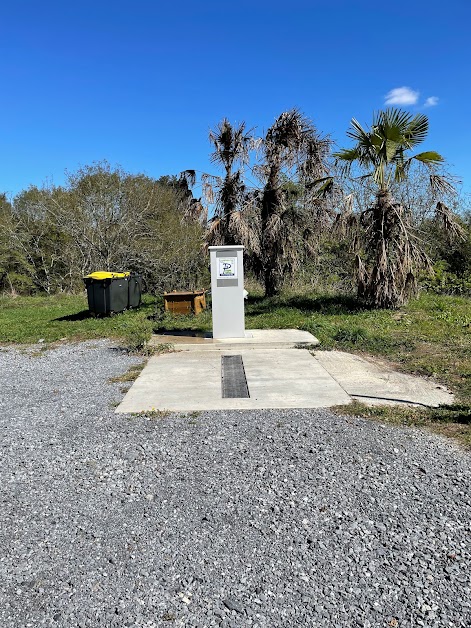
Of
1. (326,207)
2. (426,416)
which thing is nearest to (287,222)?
(326,207)

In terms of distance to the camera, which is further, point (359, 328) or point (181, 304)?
point (181, 304)

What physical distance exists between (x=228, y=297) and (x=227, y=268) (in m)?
0.52

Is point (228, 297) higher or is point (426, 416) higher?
point (228, 297)

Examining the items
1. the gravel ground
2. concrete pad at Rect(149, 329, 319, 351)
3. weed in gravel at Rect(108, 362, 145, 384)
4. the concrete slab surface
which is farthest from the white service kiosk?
the gravel ground

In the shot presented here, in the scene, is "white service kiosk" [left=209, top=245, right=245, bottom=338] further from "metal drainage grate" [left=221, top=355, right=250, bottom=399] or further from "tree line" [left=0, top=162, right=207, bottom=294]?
"tree line" [left=0, top=162, right=207, bottom=294]

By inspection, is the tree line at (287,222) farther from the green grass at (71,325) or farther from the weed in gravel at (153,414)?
the weed in gravel at (153,414)

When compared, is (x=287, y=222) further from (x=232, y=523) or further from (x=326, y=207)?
(x=232, y=523)

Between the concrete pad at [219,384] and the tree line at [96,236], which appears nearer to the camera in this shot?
the concrete pad at [219,384]

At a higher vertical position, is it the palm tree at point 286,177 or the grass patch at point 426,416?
the palm tree at point 286,177

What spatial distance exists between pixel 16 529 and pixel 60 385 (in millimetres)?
3349

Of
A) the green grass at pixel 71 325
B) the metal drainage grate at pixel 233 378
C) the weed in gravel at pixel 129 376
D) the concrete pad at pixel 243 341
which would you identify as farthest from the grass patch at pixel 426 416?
the green grass at pixel 71 325

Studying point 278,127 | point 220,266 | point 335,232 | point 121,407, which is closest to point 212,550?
point 121,407

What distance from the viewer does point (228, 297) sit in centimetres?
844

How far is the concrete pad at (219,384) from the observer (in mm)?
4895
